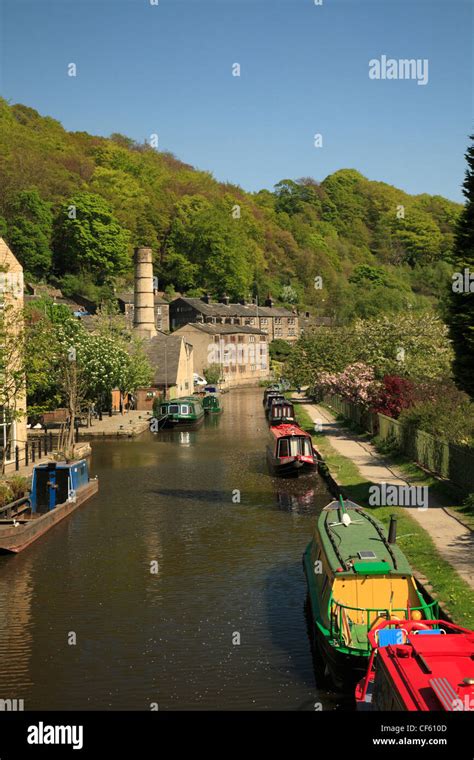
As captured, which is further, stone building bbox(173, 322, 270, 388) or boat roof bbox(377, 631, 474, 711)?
stone building bbox(173, 322, 270, 388)

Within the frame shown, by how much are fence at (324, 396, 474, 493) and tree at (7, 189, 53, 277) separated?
89649mm

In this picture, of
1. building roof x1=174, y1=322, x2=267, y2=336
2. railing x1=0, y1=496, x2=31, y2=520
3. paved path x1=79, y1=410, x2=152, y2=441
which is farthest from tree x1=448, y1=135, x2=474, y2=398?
building roof x1=174, y1=322, x2=267, y2=336

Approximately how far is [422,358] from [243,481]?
64.4 ft

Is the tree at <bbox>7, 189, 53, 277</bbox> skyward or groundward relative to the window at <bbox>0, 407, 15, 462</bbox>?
skyward

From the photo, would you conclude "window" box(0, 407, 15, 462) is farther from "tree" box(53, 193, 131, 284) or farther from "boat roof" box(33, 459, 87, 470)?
"tree" box(53, 193, 131, 284)

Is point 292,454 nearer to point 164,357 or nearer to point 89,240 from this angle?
point 164,357

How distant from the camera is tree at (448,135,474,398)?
31344mm

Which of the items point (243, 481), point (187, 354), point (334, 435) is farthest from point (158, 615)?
point (187, 354)

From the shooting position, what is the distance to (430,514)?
29734 millimetres
